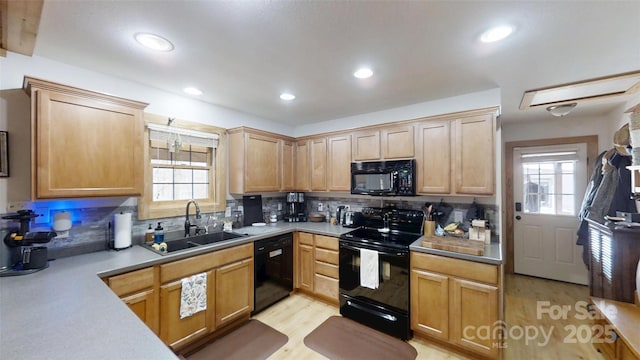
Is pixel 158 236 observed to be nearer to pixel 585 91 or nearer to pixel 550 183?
pixel 585 91

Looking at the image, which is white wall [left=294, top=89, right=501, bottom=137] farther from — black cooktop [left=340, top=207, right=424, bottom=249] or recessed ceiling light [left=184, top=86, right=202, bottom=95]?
recessed ceiling light [left=184, top=86, right=202, bottom=95]

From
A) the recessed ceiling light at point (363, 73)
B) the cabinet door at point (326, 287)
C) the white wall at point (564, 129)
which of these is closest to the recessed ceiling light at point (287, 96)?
the recessed ceiling light at point (363, 73)

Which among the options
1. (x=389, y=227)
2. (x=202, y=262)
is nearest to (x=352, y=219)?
(x=389, y=227)

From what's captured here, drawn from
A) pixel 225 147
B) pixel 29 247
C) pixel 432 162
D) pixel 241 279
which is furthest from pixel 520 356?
pixel 29 247

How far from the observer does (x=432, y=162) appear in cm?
270

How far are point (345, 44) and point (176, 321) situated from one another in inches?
101

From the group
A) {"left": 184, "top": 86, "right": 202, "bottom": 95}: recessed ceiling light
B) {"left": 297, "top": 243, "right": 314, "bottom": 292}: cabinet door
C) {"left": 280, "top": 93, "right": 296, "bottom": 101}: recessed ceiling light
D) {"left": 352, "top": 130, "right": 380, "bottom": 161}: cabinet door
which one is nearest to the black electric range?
{"left": 297, "top": 243, "right": 314, "bottom": 292}: cabinet door

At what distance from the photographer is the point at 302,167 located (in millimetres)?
3789

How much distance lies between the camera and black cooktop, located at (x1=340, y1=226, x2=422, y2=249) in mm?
2553

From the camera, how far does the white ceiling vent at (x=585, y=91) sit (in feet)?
7.34

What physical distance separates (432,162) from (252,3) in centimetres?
223

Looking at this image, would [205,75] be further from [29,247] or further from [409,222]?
[409,222]

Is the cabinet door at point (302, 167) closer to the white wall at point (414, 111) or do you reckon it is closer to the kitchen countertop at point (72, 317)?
the white wall at point (414, 111)

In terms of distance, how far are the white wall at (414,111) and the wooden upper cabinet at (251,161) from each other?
866 mm
